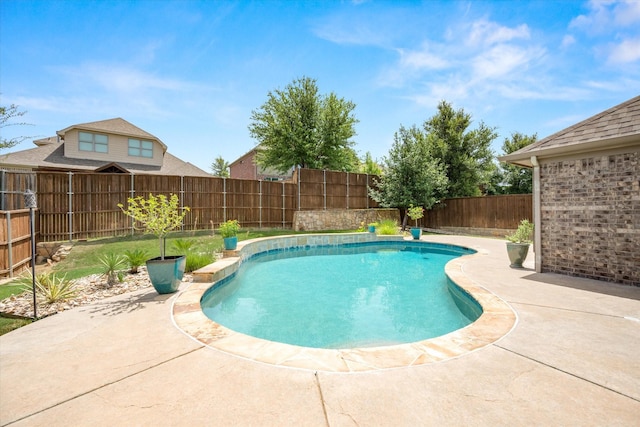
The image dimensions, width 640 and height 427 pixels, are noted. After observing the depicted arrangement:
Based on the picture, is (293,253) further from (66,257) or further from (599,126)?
(599,126)

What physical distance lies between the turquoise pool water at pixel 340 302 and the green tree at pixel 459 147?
11.9m

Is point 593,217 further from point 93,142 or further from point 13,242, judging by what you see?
point 93,142

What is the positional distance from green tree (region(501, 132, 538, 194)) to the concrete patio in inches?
843

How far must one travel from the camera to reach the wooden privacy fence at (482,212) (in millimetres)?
13906

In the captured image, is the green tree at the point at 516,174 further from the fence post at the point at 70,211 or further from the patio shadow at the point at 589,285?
the fence post at the point at 70,211

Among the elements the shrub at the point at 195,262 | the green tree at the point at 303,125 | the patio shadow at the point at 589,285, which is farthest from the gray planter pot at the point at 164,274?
the green tree at the point at 303,125

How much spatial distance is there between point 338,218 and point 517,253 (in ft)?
35.0

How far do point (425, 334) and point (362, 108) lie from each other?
19.9 m

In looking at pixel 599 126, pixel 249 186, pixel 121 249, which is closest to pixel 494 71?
pixel 599 126

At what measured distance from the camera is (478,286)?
4875 mm

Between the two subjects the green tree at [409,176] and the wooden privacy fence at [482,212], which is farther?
the green tree at [409,176]

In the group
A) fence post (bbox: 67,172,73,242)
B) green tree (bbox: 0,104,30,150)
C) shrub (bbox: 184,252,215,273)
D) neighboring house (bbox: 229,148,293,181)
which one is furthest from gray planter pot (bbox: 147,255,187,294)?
neighboring house (bbox: 229,148,293,181)

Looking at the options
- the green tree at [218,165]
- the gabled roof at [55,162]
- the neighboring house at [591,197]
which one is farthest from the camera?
the green tree at [218,165]

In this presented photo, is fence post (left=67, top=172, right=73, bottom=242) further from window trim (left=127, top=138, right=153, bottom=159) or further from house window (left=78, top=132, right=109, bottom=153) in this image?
window trim (left=127, top=138, right=153, bottom=159)
